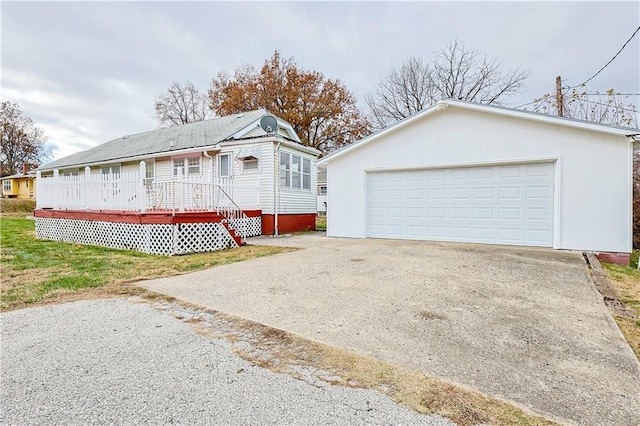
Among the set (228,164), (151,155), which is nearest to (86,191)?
(228,164)

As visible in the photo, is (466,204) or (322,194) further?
(322,194)

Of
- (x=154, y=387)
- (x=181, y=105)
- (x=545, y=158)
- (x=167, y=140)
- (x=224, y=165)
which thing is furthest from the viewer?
(x=181, y=105)

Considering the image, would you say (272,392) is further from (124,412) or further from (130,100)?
(130,100)

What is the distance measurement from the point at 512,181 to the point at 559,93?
29.0 feet

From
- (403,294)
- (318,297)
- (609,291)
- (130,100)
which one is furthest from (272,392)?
(130,100)

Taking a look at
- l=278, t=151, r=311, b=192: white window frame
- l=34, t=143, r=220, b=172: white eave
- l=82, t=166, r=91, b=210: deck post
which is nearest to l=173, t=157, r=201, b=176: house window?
l=34, t=143, r=220, b=172: white eave

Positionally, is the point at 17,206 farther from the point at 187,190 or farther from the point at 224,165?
the point at 187,190

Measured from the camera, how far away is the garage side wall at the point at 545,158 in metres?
7.84

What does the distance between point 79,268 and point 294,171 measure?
9.01m

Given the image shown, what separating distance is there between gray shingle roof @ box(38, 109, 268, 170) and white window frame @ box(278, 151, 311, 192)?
8.63 ft

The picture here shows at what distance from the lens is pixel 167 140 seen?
16.9m


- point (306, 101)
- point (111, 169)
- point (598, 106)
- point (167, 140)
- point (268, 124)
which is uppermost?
point (306, 101)

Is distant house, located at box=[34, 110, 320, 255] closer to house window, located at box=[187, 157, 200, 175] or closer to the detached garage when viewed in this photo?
house window, located at box=[187, 157, 200, 175]

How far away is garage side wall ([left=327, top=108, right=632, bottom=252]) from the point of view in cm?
784
